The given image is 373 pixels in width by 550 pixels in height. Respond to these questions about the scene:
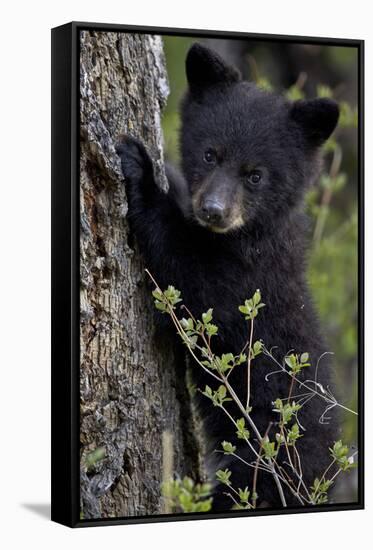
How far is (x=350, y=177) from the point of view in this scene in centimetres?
1005

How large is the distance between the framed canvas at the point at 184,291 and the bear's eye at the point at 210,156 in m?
0.02

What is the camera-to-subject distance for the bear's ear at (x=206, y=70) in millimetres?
5691

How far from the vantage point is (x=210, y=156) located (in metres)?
5.62

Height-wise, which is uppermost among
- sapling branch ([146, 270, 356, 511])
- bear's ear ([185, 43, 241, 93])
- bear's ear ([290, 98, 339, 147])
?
bear's ear ([185, 43, 241, 93])

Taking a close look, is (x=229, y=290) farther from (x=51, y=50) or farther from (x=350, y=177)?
(x=350, y=177)

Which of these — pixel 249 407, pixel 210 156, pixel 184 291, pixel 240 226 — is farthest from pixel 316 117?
pixel 249 407

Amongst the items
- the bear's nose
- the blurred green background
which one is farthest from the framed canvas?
the blurred green background

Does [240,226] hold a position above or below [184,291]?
above

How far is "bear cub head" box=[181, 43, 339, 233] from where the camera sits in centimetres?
555

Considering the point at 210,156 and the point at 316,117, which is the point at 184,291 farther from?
the point at 316,117

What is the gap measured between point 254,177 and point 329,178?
1.94 meters

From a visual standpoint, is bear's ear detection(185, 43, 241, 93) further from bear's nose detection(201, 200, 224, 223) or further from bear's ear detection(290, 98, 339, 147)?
bear's nose detection(201, 200, 224, 223)

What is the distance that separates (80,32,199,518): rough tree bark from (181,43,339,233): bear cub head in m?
0.24

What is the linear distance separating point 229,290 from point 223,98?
3.69 feet
